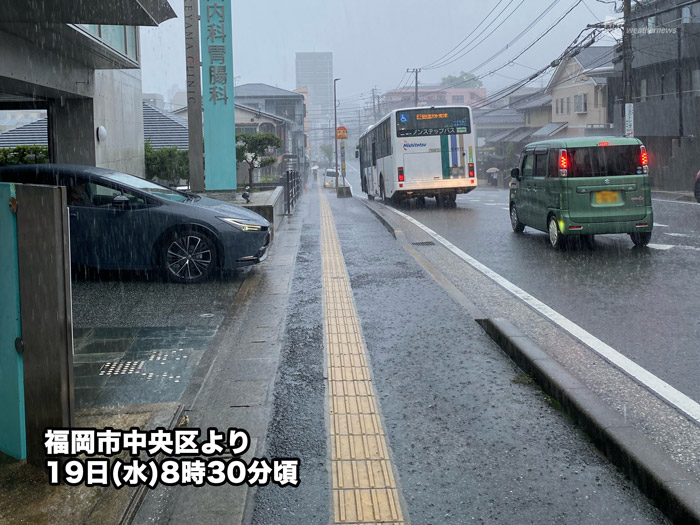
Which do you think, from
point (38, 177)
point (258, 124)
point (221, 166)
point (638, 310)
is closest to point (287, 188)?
point (221, 166)

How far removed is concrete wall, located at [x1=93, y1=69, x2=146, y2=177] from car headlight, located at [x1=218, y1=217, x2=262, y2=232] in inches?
287

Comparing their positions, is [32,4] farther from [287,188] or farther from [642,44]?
[642,44]

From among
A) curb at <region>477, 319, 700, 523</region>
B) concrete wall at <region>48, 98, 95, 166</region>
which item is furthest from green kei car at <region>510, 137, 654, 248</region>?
concrete wall at <region>48, 98, 95, 166</region>

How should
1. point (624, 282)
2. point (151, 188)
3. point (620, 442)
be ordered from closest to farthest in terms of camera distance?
1. point (620, 442)
2. point (624, 282)
3. point (151, 188)

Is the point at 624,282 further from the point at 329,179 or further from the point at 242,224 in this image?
the point at 329,179

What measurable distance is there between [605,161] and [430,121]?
12.0 meters

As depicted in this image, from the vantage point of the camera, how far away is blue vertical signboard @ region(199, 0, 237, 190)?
17.3 meters

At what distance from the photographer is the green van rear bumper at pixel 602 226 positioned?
12039 millimetres

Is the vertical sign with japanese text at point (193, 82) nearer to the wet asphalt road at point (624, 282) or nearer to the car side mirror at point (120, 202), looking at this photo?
the wet asphalt road at point (624, 282)

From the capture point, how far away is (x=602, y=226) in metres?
12.1

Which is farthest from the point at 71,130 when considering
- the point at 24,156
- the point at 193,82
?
the point at 193,82

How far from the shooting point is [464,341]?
267 inches

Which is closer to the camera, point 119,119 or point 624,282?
point 624,282

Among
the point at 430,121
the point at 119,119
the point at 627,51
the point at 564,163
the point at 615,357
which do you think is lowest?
the point at 615,357
